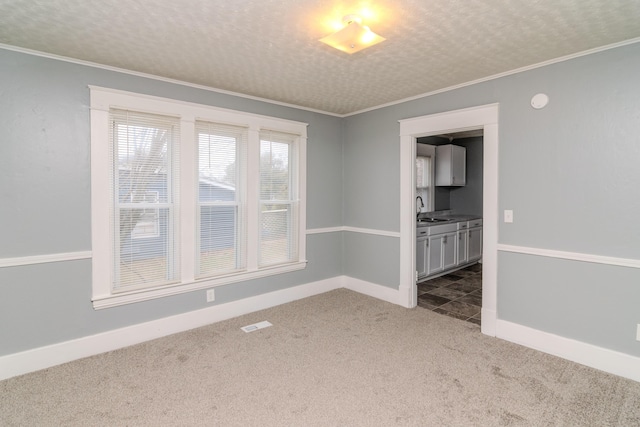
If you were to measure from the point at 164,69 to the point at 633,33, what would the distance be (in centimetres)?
359

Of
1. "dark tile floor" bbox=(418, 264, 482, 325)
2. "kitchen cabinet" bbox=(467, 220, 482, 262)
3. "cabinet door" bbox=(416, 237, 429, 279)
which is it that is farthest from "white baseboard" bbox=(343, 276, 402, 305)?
"kitchen cabinet" bbox=(467, 220, 482, 262)

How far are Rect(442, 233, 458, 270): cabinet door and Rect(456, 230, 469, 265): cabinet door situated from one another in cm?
14

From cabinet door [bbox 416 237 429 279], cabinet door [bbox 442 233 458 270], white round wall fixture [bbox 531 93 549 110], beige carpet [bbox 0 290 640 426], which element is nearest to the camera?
beige carpet [bbox 0 290 640 426]

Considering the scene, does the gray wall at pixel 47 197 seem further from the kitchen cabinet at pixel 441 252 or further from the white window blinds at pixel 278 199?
the kitchen cabinet at pixel 441 252

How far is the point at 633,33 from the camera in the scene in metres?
2.31

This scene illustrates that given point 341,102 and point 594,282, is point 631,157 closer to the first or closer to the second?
point 594,282

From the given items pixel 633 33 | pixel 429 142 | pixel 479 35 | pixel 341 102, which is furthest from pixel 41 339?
pixel 429 142

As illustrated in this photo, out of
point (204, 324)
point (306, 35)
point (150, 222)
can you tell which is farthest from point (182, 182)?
point (306, 35)

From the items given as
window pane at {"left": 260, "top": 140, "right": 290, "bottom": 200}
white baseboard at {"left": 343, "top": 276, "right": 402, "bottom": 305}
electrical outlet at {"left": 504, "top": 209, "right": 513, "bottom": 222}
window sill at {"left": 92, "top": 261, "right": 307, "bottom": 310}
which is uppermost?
window pane at {"left": 260, "top": 140, "right": 290, "bottom": 200}

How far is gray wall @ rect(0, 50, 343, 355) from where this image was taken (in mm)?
2523

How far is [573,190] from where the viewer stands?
2.74m

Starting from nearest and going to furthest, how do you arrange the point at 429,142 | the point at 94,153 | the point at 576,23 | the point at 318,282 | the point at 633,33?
1. the point at 576,23
2. the point at 633,33
3. the point at 94,153
4. the point at 318,282
5. the point at 429,142

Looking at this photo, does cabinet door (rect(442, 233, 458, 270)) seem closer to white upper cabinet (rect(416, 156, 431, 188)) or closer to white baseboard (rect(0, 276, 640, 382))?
white upper cabinet (rect(416, 156, 431, 188))

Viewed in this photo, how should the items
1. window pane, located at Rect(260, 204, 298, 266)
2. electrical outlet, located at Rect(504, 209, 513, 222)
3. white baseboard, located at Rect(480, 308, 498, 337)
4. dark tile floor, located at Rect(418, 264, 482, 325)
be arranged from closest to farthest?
electrical outlet, located at Rect(504, 209, 513, 222)
white baseboard, located at Rect(480, 308, 498, 337)
dark tile floor, located at Rect(418, 264, 482, 325)
window pane, located at Rect(260, 204, 298, 266)
